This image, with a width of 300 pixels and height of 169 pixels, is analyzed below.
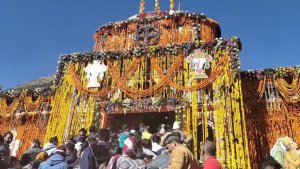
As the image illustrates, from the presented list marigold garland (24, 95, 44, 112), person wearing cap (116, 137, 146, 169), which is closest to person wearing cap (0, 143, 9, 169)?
person wearing cap (116, 137, 146, 169)

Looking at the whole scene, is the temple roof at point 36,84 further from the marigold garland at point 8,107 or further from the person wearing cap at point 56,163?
the person wearing cap at point 56,163

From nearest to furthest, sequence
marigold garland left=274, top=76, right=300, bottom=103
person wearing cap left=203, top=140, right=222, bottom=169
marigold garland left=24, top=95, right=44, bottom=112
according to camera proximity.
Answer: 1. person wearing cap left=203, top=140, right=222, bottom=169
2. marigold garland left=274, top=76, right=300, bottom=103
3. marigold garland left=24, top=95, right=44, bottom=112

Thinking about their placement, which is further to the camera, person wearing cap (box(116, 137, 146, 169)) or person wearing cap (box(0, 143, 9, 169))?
person wearing cap (box(0, 143, 9, 169))

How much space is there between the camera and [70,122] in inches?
468

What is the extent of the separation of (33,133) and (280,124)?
1030 cm

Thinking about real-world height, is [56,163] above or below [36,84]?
below

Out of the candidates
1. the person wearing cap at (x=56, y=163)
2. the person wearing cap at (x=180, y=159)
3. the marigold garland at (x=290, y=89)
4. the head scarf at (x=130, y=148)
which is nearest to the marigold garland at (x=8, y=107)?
the person wearing cap at (x=56, y=163)

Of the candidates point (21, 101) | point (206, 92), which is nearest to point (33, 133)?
point (21, 101)

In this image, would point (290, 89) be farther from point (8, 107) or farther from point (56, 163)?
point (8, 107)

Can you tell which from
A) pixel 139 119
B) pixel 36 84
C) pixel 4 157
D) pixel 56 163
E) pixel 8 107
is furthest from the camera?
pixel 36 84

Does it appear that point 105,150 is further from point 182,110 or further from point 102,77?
point 102,77

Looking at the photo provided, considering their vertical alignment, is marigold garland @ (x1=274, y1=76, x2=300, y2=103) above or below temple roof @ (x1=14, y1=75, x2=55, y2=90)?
below

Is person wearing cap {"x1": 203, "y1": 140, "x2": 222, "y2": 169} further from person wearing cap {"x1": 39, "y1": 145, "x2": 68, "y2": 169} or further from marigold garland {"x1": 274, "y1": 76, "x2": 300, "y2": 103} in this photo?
marigold garland {"x1": 274, "y1": 76, "x2": 300, "y2": 103}

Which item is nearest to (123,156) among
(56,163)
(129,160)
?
(129,160)
